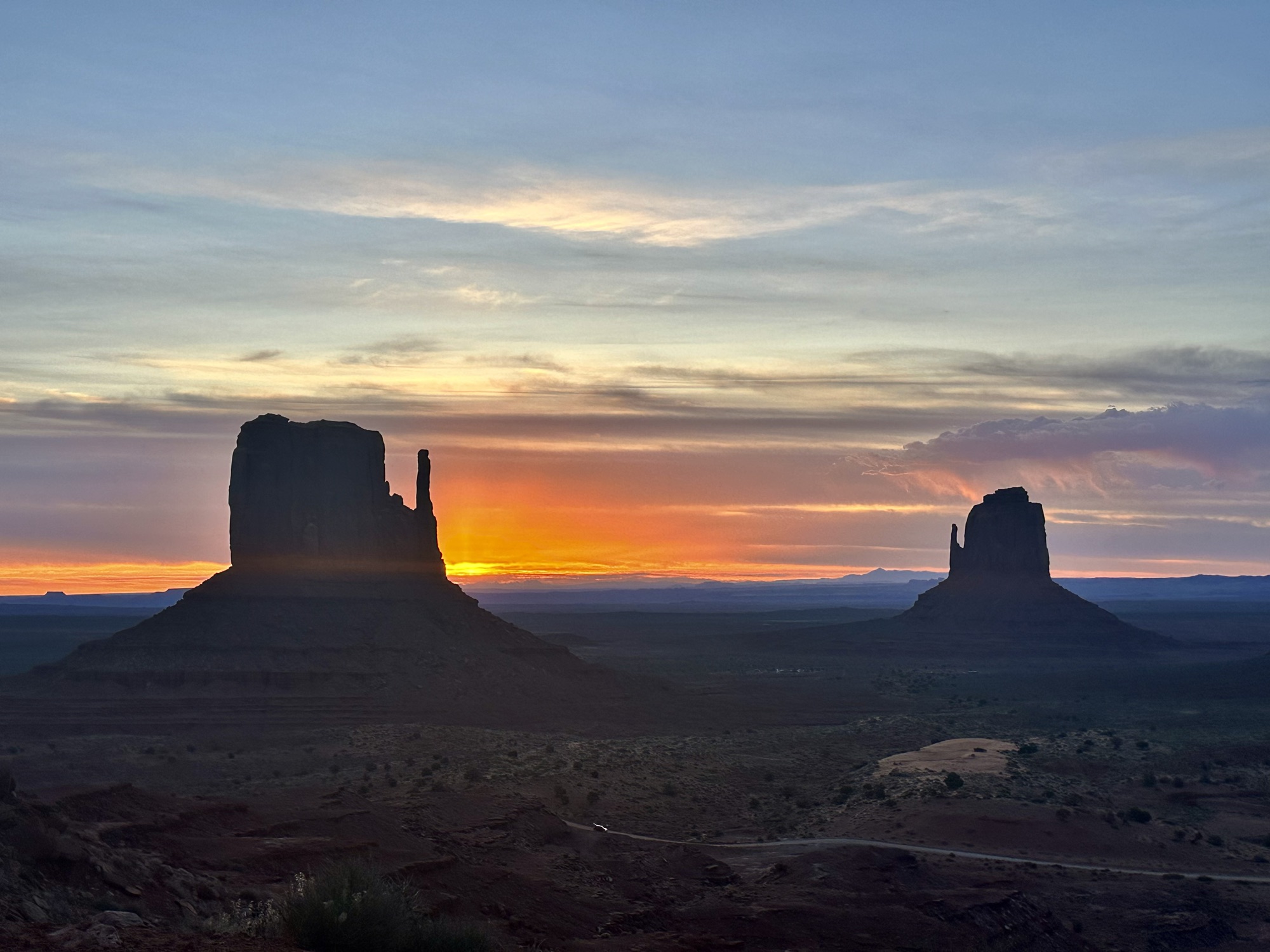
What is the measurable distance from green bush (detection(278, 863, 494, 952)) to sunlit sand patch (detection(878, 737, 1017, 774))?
38.9 m

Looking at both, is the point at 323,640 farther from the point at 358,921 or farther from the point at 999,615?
the point at 999,615

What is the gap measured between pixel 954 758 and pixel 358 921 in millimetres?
47469

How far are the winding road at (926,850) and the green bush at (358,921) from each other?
21.0m

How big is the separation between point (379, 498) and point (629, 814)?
177ft

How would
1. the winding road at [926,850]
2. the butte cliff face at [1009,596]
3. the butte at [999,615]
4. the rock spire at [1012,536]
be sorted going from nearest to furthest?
the winding road at [926,850] < the butte at [999,615] < the butte cliff face at [1009,596] < the rock spire at [1012,536]

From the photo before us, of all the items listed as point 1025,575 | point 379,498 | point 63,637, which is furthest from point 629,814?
point 63,637

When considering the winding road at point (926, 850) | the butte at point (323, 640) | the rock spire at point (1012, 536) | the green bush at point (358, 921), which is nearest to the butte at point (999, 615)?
the rock spire at point (1012, 536)

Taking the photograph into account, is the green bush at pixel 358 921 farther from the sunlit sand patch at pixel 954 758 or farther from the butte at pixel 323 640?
the butte at pixel 323 640

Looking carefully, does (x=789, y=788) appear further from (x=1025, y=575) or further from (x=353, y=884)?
(x=1025, y=575)

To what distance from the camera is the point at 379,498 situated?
323 feet

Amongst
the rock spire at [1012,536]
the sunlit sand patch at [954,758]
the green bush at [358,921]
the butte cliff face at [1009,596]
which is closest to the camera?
the green bush at [358,921]

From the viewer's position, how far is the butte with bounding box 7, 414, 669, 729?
79.2 m

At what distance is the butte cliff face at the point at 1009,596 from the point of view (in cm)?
15800

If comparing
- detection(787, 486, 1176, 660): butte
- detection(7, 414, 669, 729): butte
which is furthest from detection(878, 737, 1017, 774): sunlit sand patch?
detection(787, 486, 1176, 660): butte
